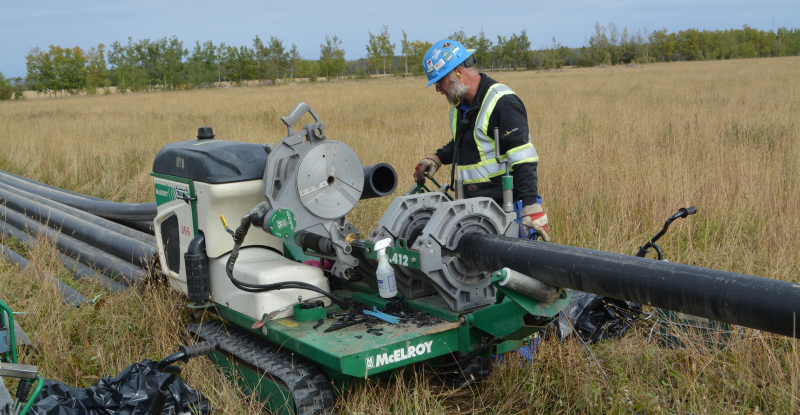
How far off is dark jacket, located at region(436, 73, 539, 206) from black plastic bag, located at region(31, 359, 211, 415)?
2254 mm

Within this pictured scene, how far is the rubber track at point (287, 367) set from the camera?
9.39 feet

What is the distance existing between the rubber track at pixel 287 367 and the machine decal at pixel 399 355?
385 mm

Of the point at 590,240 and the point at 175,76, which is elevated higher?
the point at 175,76

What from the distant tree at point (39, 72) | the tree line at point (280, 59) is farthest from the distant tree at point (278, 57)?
the distant tree at point (39, 72)

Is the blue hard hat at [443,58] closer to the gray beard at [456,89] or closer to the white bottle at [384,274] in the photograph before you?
the gray beard at [456,89]

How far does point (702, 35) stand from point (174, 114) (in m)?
79.9

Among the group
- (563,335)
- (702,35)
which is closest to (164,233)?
(563,335)

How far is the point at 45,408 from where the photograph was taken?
246 centimetres

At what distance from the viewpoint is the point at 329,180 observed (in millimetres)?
3541

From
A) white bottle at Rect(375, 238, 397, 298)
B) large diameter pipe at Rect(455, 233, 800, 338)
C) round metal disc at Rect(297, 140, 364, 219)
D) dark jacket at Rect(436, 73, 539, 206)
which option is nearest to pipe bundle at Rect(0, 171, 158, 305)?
round metal disc at Rect(297, 140, 364, 219)

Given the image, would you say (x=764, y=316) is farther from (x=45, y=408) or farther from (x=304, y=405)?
(x=45, y=408)

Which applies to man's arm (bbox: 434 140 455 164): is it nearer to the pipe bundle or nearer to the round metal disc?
the round metal disc

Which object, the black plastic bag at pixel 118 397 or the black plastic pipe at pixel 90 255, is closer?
the black plastic bag at pixel 118 397

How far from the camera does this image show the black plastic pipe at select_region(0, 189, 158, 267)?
5.12 m
